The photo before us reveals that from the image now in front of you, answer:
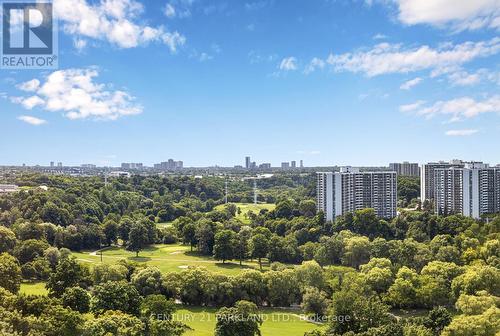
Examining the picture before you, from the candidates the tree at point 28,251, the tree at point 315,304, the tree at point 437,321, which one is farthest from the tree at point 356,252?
the tree at point 28,251

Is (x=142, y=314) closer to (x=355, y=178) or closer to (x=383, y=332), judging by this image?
(x=383, y=332)

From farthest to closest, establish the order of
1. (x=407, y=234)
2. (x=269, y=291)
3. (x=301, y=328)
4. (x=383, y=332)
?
(x=407, y=234) < (x=269, y=291) < (x=301, y=328) < (x=383, y=332)

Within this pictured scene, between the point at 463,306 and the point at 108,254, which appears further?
the point at 108,254

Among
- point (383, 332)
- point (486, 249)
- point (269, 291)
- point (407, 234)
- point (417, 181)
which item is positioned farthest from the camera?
point (417, 181)

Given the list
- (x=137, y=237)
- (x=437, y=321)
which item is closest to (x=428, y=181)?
(x=137, y=237)

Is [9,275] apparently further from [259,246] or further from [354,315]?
[259,246]

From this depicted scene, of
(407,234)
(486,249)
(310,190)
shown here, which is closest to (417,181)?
(310,190)

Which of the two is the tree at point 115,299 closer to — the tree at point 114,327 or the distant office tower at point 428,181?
the tree at point 114,327
